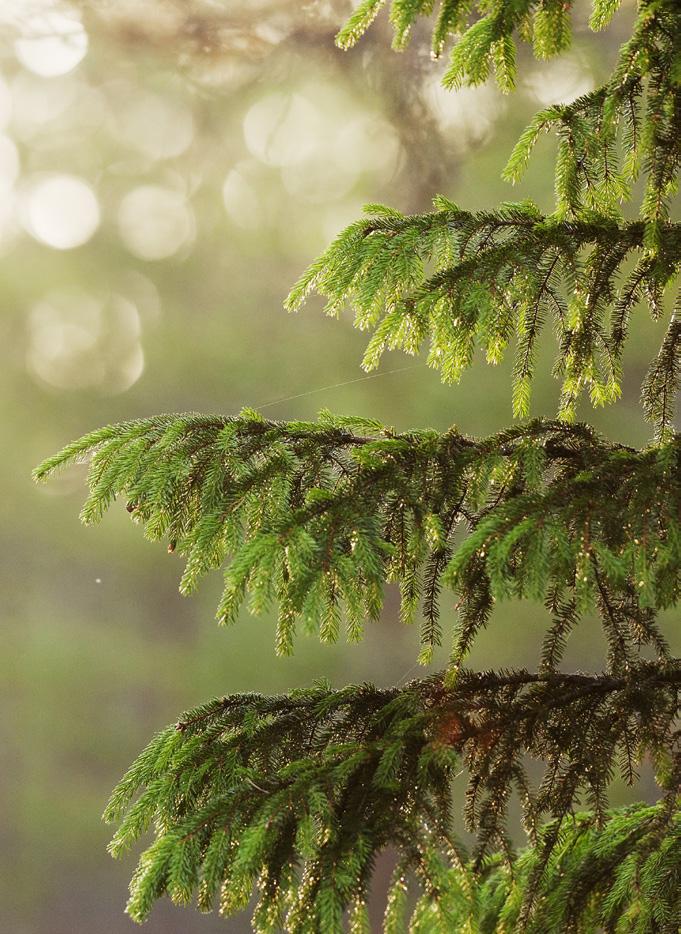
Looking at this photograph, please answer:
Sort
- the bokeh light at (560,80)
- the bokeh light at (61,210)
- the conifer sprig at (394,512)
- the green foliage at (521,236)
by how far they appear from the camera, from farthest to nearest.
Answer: the bokeh light at (61,210) → the bokeh light at (560,80) → the green foliage at (521,236) → the conifer sprig at (394,512)

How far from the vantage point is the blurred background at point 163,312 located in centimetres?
→ 580

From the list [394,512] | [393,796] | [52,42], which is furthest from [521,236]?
[52,42]

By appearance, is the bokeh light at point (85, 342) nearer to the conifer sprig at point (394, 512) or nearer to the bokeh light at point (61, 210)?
the bokeh light at point (61, 210)

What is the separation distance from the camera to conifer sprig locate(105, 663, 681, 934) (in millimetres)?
1181

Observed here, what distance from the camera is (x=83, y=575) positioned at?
6.20 meters

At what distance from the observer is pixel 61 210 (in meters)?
6.38

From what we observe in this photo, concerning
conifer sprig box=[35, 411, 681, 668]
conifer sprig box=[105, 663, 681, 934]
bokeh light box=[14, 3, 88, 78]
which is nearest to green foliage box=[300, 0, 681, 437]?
conifer sprig box=[35, 411, 681, 668]

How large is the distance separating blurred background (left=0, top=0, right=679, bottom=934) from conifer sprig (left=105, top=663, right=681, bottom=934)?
4.16 m

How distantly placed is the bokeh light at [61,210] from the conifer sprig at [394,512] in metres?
5.38

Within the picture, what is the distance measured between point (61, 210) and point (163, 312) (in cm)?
98

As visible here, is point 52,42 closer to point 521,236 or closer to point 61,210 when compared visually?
point 61,210

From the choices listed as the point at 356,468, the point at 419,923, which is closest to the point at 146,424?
the point at 356,468

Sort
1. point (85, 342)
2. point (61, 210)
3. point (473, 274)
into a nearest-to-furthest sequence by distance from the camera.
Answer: point (473, 274) → point (85, 342) → point (61, 210)

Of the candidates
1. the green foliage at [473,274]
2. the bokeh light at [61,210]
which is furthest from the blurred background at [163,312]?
the green foliage at [473,274]
